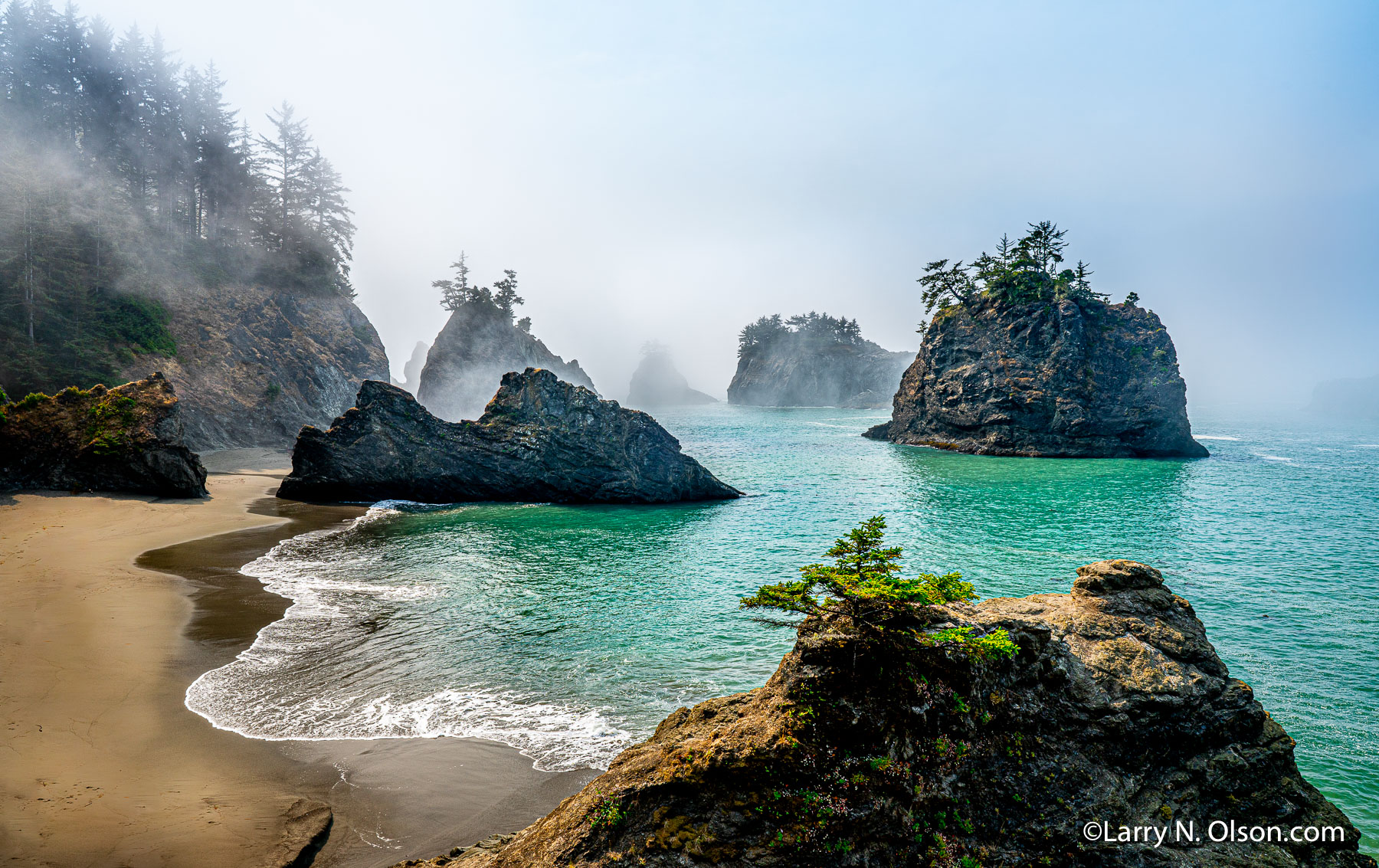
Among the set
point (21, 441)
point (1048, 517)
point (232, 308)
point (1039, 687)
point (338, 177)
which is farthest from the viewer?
point (338, 177)

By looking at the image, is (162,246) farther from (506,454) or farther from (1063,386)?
(1063,386)

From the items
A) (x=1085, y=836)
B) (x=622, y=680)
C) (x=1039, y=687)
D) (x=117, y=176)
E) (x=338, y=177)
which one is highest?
(x=338, y=177)

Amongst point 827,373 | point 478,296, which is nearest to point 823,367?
point 827,373

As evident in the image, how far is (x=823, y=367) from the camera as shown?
162 meters

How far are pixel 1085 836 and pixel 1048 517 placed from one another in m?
26.0

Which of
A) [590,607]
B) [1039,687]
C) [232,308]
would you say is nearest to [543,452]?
[590,607]

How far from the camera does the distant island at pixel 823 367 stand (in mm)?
158875

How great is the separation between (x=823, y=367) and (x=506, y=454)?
464 feet

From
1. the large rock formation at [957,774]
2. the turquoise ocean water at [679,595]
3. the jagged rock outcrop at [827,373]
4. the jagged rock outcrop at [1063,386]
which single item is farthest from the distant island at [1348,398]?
the large rock formation at [957,774]

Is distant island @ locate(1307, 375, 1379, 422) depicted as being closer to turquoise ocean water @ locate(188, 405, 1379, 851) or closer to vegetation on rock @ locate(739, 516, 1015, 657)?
turquoise ocean water @ locate(188, 405, 1379, 851)

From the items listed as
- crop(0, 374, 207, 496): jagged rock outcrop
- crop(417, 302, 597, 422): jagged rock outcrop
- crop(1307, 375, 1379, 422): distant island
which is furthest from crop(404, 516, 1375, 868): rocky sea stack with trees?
crop(1307, 375, 1379, 422): distant island

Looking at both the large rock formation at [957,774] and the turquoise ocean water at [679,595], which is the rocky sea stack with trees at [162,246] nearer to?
the turquoise ocean water at [679,595]

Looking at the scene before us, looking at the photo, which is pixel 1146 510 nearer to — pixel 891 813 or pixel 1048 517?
pixel 1048 517

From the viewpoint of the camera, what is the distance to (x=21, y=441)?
2362 centimetres
